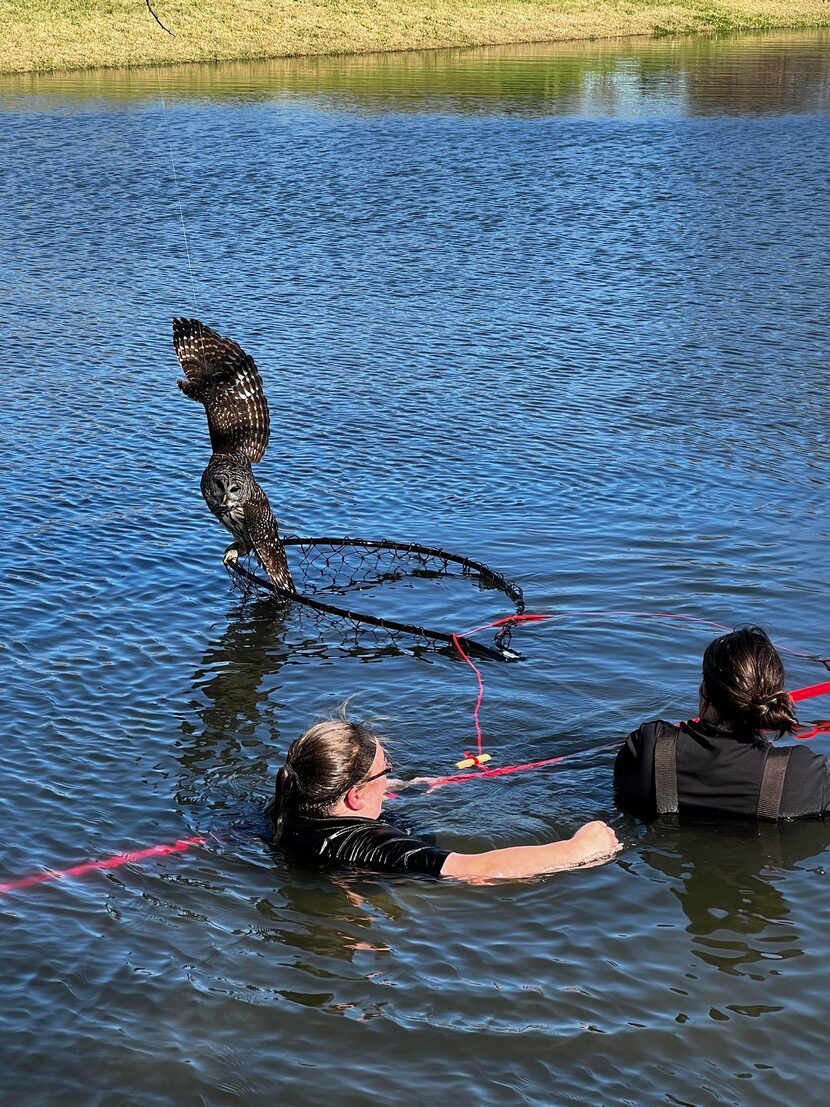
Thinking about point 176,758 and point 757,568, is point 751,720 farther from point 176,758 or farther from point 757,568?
point 757,568

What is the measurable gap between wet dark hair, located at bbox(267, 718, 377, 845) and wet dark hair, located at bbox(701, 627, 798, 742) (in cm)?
154

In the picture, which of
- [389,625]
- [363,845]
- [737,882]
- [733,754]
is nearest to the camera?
[363,845]

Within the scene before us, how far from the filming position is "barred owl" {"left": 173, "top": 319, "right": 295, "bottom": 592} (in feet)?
30.6

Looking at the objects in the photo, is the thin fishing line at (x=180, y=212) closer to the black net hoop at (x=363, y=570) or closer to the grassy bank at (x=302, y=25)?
the black net hoop at (x=363, y=570)

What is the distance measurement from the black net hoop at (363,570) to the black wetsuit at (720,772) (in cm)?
269

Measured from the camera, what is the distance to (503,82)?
38.9m

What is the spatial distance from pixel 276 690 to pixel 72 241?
596 inches

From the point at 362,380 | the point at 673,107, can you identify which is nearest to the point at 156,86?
the point at 673,107

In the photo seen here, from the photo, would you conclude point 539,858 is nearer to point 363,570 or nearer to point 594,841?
point 594,841

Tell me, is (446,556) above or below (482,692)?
above

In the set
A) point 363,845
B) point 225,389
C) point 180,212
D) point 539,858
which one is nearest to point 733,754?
point 539,858

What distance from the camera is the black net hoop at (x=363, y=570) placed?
30.5 ft

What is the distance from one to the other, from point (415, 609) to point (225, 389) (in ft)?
6.83

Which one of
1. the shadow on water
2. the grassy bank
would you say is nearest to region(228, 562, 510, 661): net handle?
the shadow on water
